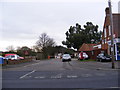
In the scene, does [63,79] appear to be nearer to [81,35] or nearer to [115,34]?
[115,34]

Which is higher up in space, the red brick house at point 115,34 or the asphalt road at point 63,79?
the red brick house at point 115,34

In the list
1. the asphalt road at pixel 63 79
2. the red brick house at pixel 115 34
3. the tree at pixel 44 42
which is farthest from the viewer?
the tree at pixel 44 42

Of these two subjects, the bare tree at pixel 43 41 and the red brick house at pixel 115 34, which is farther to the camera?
the bare tree at pixel 43 41

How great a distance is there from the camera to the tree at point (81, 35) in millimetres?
76938

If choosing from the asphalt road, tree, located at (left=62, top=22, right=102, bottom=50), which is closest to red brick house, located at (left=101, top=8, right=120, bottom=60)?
the asphalt road

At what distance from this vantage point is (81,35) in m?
76.5

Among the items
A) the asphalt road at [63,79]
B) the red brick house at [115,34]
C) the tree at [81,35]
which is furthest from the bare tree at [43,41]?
→ the asphalt road at [63,79]

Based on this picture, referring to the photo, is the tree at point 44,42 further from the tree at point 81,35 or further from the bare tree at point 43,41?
the tree at point 81,35

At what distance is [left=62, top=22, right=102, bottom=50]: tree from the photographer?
76.9 meters

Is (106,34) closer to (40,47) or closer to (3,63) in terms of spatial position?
(3,63)

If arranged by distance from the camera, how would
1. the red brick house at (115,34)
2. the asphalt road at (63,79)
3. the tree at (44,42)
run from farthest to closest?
the tree at (44,42)
the red brick house at (115,34)
the asphalt road at (63,79)

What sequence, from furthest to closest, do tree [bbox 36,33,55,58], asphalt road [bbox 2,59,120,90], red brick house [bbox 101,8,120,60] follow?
tree [bbox 36,33,55,58] → red brick house [bbox 101,8,120,60] → asphalt road [bbox 2,59,120,90]

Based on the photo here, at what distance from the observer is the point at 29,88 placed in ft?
31.9

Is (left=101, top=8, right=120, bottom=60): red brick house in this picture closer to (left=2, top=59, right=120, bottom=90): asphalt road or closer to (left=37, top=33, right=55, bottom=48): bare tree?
(left=2, top=59, right=120, bottom=90): asphalt road
